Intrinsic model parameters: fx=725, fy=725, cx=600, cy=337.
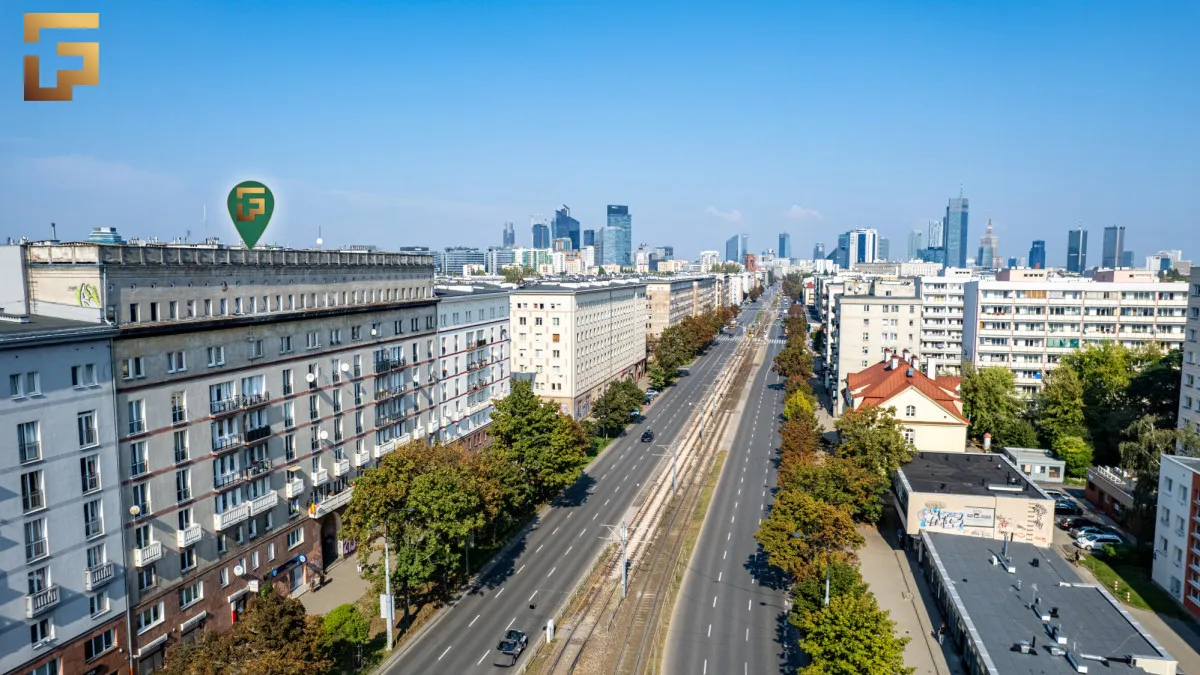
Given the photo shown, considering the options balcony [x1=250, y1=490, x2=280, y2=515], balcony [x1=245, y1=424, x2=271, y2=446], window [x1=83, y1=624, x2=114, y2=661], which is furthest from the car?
window [x1=83, y1=624, x2=114, y2=661]

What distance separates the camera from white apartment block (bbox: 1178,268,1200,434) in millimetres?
66875

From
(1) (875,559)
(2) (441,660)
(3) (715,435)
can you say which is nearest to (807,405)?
(3) (715,435)

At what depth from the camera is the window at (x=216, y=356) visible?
153 ft

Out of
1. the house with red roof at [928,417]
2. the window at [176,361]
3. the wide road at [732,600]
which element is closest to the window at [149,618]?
the window at [176,361]

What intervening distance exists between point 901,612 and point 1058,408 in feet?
177

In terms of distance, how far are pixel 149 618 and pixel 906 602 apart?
4946cm

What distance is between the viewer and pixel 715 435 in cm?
10356

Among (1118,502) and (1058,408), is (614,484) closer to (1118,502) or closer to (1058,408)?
(1118,502)

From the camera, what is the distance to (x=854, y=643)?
35562mm

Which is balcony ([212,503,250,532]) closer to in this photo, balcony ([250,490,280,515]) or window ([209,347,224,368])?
balcony ([250,490,280,515])

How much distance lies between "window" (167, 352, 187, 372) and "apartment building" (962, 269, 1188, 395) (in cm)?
11074

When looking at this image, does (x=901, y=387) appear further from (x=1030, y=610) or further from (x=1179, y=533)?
(x=1030, y=610)

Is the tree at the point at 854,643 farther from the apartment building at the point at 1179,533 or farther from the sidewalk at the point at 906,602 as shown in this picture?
the apartment building at the point at 1179,533

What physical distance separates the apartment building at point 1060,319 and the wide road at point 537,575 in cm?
5964
